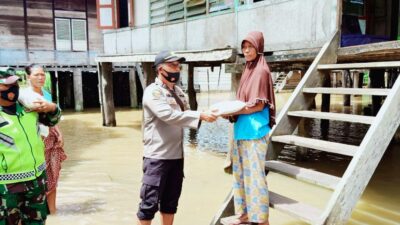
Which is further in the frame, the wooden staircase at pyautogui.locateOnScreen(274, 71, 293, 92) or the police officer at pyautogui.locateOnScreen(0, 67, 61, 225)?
the wooden staircase at pyautogui.locateOnScreen(274, 71, 293, 92)

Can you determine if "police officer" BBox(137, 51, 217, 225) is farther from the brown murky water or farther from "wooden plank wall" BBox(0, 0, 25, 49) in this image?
"wooden plank wall" BBox(0, 0, 25, 49)

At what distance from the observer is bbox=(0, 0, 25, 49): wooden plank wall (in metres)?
17.0

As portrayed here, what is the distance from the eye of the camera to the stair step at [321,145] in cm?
330

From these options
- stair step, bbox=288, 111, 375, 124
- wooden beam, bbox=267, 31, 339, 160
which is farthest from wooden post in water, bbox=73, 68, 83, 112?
stair step, bbox=288, 111, 375, 124

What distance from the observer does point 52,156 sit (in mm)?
4445

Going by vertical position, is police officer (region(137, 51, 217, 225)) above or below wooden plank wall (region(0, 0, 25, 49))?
below

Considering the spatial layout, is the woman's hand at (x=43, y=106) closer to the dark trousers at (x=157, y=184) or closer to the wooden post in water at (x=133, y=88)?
the dark trousers at (x=157, y=184)

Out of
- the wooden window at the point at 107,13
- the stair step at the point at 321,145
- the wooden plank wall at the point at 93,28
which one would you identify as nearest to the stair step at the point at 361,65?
the stair step at the point at 321,145

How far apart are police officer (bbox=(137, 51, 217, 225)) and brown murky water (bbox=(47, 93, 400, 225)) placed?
1.57 m

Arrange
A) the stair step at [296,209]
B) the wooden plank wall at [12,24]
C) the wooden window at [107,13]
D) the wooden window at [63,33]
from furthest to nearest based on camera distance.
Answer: the wooden window at [63,33] → the wooden plank wall at [12,24] → the wooden window at [107,13] → the stair step at [296,209]

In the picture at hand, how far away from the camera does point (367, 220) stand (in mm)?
4938

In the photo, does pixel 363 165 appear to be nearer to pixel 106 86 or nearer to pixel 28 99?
pixel 28 99

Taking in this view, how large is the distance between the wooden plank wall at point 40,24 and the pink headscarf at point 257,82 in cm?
1667

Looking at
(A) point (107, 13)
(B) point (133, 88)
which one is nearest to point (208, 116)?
(A) point (107, 13)
